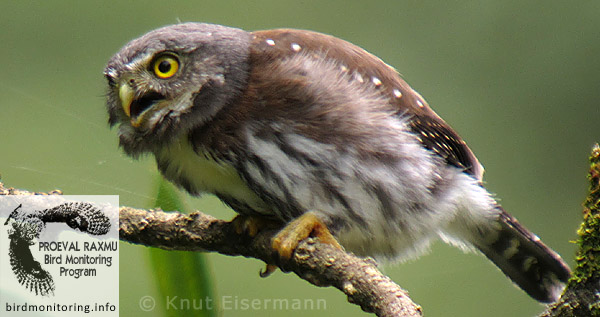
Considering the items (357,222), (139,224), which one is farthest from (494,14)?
(139,224)

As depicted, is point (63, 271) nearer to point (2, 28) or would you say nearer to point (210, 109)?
point (210, 109)

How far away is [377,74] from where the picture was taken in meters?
1.72

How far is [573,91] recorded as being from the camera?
3740 millimetres

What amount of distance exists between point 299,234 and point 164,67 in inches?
19.0

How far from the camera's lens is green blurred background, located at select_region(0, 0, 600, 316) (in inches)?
117

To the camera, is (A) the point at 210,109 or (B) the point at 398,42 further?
(B) the point at 398,42

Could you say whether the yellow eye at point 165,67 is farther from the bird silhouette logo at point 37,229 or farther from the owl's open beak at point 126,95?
the bird silhouette logo at point 37,229

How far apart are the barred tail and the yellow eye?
3.29 ft

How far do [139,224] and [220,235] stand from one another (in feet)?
0.64

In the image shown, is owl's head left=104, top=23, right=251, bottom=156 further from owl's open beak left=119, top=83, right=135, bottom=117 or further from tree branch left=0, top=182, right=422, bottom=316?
tree branch left=0, top=182, right=422, bottom=316
